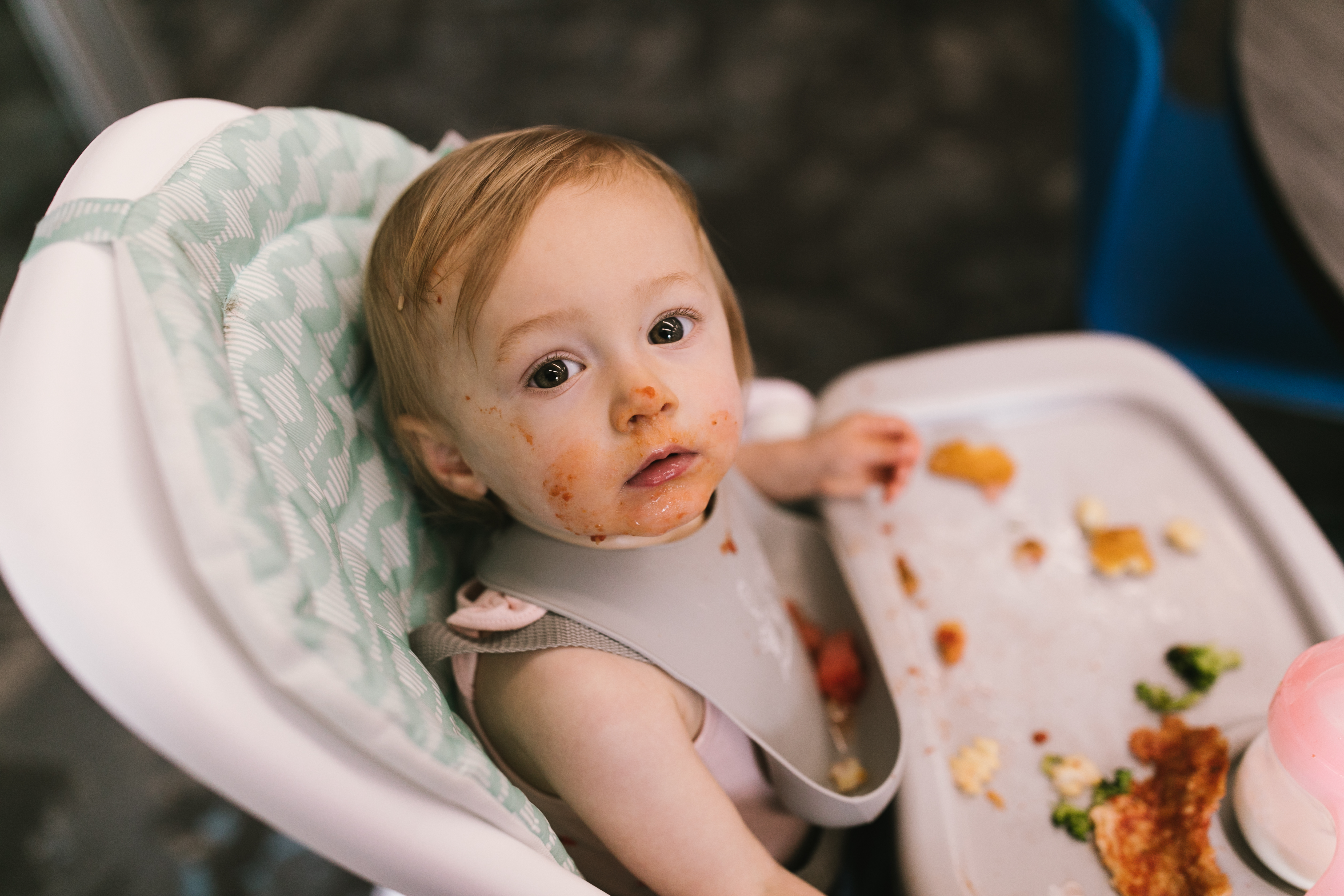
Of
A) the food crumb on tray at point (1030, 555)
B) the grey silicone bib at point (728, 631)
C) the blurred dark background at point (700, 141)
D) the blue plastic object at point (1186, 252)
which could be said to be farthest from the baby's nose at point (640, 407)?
the blurred dark background at point (700, 141)

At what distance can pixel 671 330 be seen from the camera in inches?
22.4

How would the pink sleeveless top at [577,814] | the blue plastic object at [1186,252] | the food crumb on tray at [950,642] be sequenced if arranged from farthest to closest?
the blue plastic object at [1186,252] → the food crumb on tray at [950,642] → the pink sleeveless top at [577,814]

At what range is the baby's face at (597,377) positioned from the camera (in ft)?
1.70

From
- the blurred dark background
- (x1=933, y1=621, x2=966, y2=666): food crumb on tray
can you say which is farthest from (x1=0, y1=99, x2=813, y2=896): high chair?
the blurred dark background

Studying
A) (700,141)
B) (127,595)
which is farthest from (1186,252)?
(700,141)

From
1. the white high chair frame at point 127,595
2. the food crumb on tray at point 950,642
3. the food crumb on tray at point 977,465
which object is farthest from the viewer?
the food crumb on tray at point 977,465

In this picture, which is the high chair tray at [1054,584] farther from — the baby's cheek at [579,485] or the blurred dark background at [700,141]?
the blurred dark background at [700,141]

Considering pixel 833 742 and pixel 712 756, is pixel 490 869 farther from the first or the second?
pixel 833 742

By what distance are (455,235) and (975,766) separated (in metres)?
0.50

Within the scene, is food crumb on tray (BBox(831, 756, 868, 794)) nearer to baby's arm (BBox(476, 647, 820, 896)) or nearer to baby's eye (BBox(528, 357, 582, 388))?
baby's arm (BBox(476, 647, 820, 896))

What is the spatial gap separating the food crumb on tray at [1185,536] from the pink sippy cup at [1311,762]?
22cm

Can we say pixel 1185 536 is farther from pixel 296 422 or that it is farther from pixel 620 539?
pixel 296 422

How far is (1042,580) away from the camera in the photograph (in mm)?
755

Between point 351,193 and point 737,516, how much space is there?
0.37 meters
